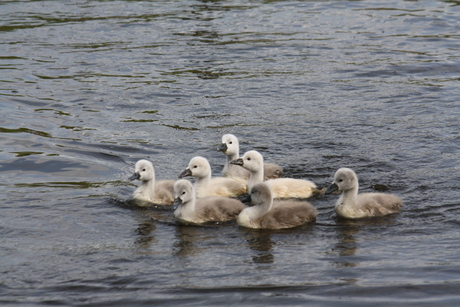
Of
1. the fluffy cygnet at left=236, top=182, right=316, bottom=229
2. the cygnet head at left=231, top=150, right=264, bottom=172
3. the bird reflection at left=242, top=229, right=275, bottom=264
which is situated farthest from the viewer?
the cygnet head at left=231, top=150, right=264, bottom=172

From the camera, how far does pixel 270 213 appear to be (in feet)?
28.0

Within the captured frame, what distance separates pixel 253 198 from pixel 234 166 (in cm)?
178

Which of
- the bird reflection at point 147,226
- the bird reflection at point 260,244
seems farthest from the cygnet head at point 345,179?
the bird reflection at point 147,226

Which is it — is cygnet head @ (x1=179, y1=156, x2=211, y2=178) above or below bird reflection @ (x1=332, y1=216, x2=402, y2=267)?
above

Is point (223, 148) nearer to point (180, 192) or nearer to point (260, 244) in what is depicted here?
point (180, 192)

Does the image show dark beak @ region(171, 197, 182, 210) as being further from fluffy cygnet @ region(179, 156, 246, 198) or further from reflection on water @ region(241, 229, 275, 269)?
reflection on water @ region(241, 229, 275, 269)

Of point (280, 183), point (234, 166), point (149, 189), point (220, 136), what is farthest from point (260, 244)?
point (220, 136)

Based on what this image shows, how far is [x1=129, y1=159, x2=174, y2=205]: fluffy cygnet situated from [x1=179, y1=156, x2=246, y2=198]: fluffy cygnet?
1.02 ft

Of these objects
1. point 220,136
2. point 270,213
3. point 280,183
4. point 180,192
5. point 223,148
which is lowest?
point 270,213

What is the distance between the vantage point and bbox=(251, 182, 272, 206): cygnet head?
8.57m

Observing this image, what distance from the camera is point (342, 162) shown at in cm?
1060

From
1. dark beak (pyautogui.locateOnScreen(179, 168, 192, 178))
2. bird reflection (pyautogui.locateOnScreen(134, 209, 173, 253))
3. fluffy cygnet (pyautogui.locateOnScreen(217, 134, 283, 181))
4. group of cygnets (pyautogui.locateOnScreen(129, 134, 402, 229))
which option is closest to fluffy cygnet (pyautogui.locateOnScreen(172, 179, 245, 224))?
group of cygnets (pyautogui.locateOnScreen(129, 134, 402, 229))

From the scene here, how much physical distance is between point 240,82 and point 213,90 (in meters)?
0.80

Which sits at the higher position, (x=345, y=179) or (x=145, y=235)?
(x=345, y=179)
